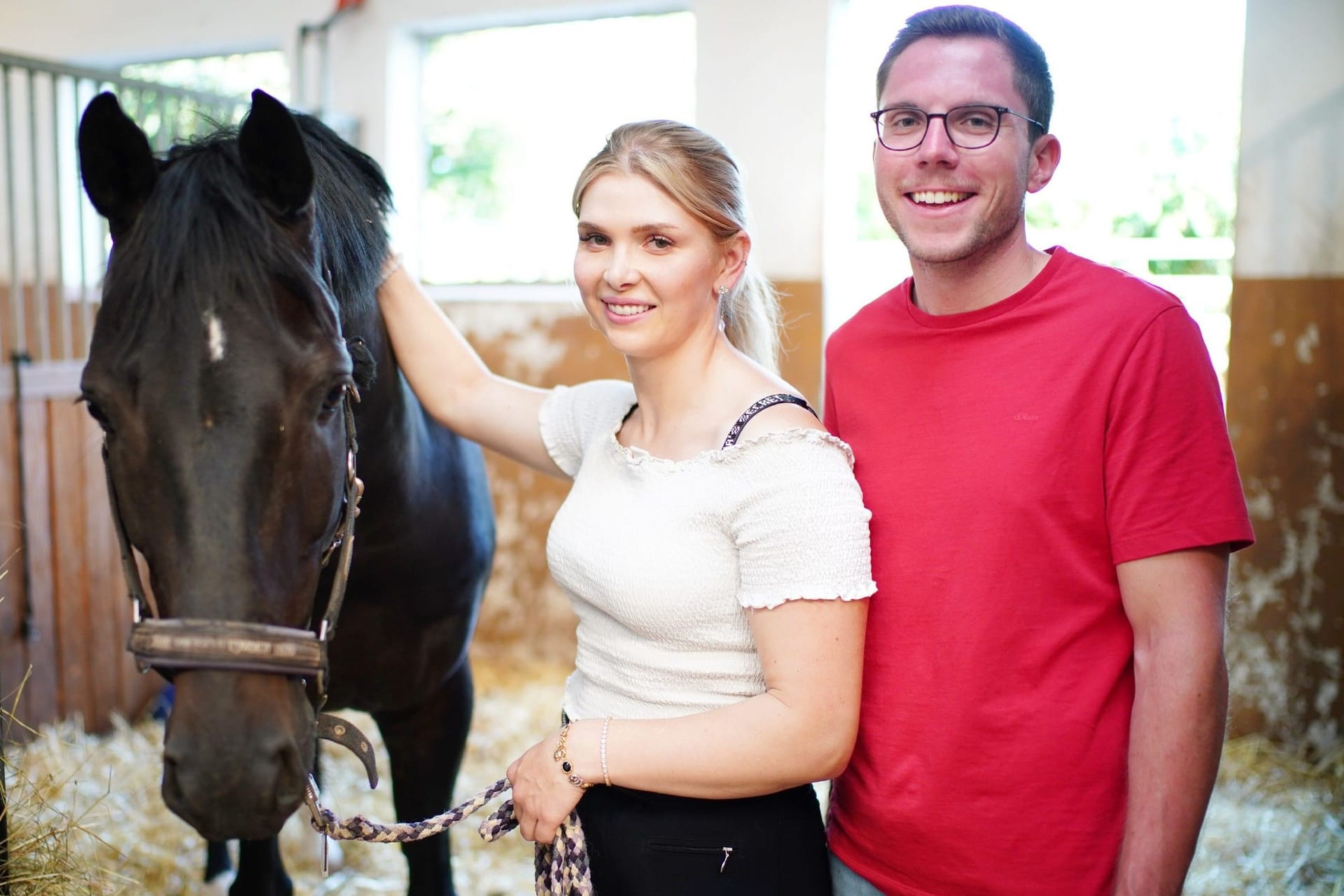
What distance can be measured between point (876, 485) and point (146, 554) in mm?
745

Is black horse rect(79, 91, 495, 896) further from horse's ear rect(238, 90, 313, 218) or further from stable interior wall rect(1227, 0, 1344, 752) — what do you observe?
stable interior wall rect(1227, 0, 1344, 752)

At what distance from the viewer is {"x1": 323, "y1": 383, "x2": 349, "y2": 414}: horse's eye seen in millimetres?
1036

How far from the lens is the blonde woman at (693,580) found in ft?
3.39

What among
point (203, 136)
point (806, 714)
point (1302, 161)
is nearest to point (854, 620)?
point (806, 714)

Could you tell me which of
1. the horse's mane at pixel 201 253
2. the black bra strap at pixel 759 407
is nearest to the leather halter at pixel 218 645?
the horse's mane at pixel 201 253

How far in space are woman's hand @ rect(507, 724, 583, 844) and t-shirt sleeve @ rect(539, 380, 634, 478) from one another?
17.4 inches

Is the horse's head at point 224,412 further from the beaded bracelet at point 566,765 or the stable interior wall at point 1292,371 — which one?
the stable interior wall at point 1292,371

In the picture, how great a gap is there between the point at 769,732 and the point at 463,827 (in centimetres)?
204

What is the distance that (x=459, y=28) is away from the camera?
389cm

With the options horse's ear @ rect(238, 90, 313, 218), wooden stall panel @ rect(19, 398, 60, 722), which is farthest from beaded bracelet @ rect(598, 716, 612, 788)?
wooden stall panel @ rect(19, 398, 60, 722)

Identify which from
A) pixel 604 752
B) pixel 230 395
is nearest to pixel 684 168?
pixel 230 395

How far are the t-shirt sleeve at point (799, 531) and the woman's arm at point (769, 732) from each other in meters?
0.02

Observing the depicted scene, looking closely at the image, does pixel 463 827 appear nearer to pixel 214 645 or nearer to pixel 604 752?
pixel 604 752

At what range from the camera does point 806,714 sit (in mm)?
1028
